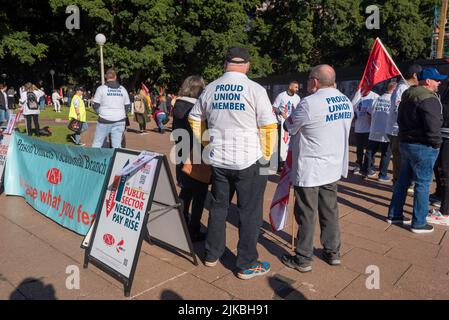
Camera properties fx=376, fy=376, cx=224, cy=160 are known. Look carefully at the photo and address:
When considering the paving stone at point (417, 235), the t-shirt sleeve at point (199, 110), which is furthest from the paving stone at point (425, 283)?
the t-shirt sleeve at point (199, 110)

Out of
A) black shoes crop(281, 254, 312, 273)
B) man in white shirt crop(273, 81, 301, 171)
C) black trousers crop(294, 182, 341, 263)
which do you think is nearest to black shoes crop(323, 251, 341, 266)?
black trousers crop(294, 182, 341, 263)

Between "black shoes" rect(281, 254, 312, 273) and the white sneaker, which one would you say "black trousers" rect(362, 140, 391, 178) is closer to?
the white sneaker

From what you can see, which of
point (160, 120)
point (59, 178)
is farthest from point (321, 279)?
point (160, 120)

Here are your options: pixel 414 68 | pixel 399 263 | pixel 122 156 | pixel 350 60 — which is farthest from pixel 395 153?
pixel 350 60

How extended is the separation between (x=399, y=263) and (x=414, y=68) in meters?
2.79

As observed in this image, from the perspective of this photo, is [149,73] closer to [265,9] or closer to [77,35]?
[77,35]

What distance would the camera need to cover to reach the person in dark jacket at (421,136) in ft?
13.4

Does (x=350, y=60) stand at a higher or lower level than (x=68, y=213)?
higher

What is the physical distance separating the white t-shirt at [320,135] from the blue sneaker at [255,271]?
2.59 feet

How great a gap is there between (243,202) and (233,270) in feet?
2.20

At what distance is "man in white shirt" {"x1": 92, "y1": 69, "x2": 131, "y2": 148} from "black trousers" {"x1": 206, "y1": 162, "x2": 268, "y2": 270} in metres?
3.74

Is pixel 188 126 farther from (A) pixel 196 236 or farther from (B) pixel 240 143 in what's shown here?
(A) pixel 196 236

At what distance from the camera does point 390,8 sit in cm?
3300

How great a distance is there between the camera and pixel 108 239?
3.26m
